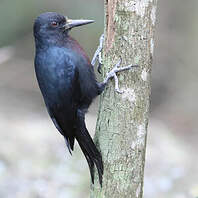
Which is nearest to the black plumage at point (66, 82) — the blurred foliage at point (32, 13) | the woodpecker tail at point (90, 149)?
the woodpecker tail at point (90, 149)

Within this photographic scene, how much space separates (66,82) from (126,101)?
1.62 ft

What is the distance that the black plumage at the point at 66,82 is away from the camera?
319 cm

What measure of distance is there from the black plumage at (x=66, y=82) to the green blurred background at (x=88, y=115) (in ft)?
6.27

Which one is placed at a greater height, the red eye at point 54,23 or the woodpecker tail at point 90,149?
the red eye at point 54,23

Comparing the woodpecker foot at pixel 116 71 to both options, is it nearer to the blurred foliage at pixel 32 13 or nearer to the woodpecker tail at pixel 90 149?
the woodpecker tail at pixel 90 149

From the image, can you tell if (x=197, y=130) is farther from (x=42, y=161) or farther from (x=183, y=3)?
(x=42, y=161)

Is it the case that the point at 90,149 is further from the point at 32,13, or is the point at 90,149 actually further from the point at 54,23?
the point at 32,13

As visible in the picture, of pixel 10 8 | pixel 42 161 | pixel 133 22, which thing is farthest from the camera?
pixel 10 8

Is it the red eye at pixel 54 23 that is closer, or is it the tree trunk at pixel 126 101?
the tree trunk at pixel 126 101

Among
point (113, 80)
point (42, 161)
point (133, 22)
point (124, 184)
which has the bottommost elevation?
point (42, 161)

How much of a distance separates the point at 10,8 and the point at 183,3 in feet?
9.04

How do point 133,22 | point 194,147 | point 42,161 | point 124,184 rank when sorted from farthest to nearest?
point 194,147 < point 42,161 < point 124,184 < point 133,22

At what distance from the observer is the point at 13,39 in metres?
7.58

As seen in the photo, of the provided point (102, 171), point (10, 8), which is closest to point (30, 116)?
point (10, 8)
